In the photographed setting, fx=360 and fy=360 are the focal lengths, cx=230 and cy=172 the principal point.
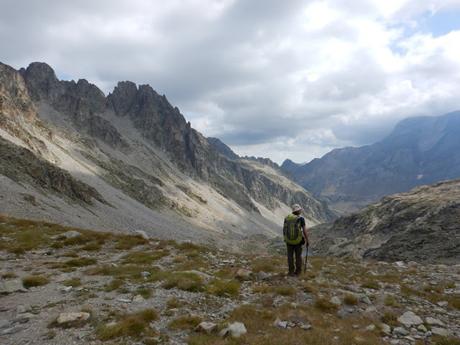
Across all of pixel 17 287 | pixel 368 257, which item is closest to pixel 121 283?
pixel 17 287

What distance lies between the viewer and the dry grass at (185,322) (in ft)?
34.6

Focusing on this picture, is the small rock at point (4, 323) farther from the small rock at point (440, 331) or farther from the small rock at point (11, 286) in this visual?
the small rock at point (440, 331)

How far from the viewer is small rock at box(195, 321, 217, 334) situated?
402 inches

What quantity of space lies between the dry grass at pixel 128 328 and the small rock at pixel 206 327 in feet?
4.37

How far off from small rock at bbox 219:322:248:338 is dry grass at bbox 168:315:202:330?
1146mm

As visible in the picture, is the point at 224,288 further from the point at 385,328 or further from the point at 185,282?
the point at 385,328

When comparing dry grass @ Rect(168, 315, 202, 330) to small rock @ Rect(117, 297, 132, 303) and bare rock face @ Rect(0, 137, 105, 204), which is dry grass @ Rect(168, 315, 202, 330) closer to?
small rock @ Rect(117, 297, 132, 303)

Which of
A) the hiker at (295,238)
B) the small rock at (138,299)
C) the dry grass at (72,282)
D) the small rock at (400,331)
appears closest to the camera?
the small rock at (400,331)

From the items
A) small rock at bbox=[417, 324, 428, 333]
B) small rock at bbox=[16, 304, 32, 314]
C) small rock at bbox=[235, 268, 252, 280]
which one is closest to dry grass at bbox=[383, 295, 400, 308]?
small rock at bbox=[417, 324, 428, 333]

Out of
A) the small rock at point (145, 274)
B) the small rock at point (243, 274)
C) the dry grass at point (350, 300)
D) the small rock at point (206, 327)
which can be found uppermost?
the small rock at point (145, 274)

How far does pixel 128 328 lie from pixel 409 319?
29.4 feet

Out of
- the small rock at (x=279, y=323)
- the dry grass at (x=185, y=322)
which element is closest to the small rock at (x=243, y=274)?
the small rock at (x=279, y=323)

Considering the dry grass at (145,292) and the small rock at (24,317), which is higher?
the small rock at (24,317)

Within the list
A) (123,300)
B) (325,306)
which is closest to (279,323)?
(325,306)
